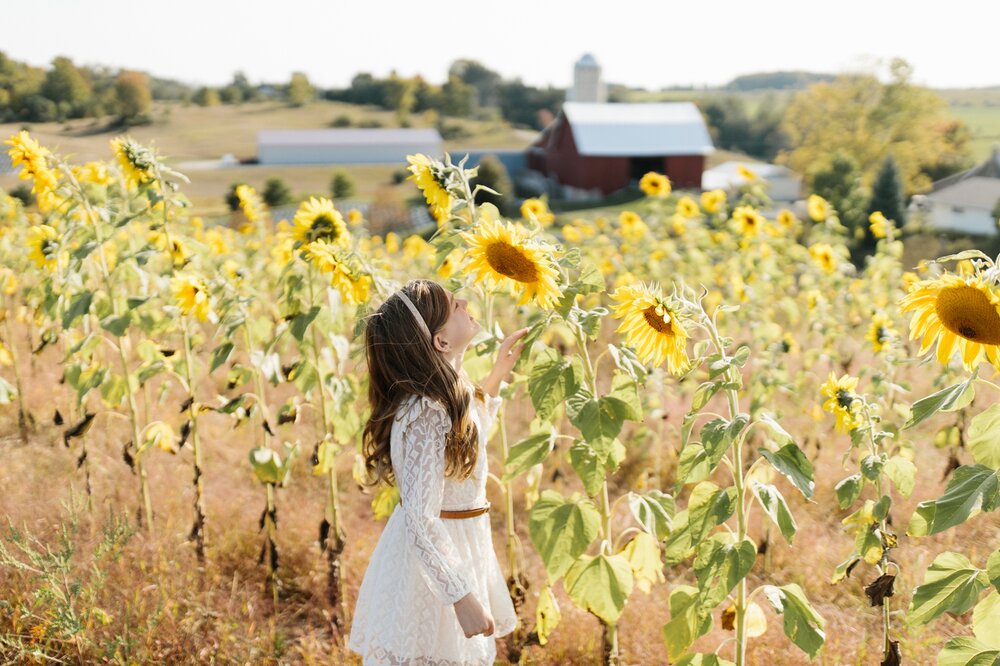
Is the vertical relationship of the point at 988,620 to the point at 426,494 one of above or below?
below

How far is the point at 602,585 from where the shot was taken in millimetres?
2463

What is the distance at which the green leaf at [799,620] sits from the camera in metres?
2.20

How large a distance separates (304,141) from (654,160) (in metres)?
20.4

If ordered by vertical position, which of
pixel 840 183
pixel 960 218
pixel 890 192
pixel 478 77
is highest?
pixel 478 77

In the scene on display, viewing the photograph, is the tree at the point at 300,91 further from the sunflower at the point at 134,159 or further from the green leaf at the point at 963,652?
the green leaf at the point at 963,652

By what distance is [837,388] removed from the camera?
2.58 meters

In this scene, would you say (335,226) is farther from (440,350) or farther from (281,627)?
(281,627)

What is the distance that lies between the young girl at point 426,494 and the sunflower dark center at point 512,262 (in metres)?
0.20

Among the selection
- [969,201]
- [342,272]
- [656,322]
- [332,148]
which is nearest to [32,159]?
[342,272]

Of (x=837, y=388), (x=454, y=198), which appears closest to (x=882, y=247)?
(x=837, y=388)

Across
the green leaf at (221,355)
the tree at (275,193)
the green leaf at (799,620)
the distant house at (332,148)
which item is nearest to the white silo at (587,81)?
the distant house at (332,148)

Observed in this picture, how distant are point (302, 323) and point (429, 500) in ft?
3.49

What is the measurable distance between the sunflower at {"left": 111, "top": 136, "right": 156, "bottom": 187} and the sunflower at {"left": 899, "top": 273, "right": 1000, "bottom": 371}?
263 centimetres

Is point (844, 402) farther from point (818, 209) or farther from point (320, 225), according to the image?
point (818, 209)
